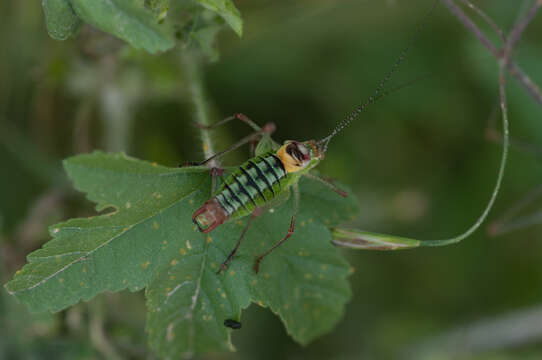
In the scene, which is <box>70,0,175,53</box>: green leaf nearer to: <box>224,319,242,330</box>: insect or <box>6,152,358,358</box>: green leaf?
<box>6,152,358,358</box>: green leaf

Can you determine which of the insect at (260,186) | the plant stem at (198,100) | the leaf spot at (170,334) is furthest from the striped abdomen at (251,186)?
the leaf spot at (170,334)

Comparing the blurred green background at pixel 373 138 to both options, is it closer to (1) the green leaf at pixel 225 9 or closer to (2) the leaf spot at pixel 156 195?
(2) the leaf spot at pixel 156 195

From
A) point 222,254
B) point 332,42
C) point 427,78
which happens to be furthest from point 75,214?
point 427,78

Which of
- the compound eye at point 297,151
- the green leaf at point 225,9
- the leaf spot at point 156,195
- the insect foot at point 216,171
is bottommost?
the leaf spot at point 156,195

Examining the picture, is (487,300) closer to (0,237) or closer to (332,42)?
(332,42)

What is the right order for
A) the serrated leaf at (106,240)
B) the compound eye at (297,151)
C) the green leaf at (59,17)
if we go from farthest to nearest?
the compound eye at (297,151) → the serrated leaf at (106,240) → the green leaf at (59,17)
